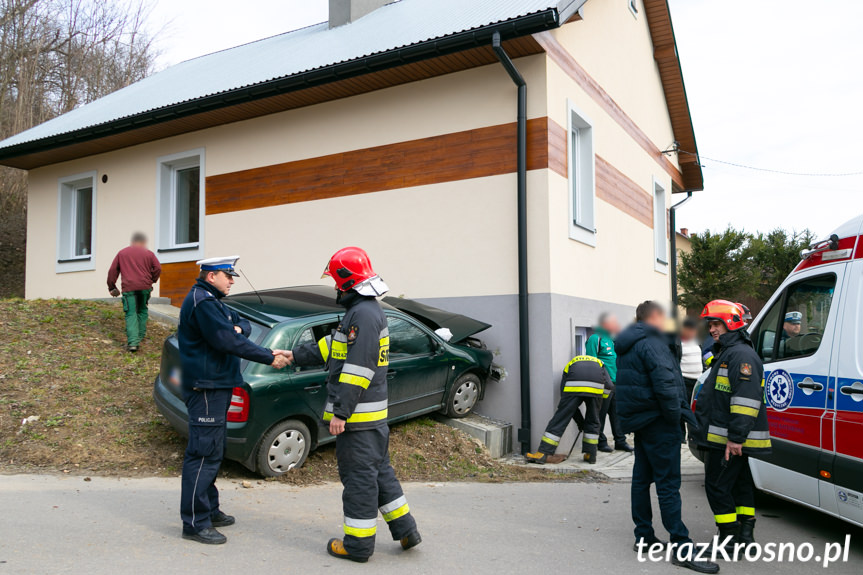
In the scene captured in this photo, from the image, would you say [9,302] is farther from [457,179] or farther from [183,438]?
[457,179]

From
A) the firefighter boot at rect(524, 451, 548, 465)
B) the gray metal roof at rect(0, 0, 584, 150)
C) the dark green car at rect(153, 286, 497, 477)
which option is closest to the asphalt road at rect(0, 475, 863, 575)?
the dark green car at rect(153, 286, 497, 477)

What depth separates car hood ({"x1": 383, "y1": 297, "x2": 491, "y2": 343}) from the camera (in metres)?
8.39

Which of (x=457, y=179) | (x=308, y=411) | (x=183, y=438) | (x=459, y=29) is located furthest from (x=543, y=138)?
(x=183, y=438)

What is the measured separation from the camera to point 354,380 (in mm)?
4133

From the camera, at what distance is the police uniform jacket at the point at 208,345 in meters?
4.54

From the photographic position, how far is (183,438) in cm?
690

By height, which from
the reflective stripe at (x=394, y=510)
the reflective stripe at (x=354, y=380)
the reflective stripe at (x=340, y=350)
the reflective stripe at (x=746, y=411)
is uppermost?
the reflective stripe at (x=340, y=350)

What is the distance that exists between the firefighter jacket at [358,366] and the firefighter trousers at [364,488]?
96mm

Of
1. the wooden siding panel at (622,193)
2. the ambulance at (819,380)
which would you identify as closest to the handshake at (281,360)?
the ambulance at (819,380)

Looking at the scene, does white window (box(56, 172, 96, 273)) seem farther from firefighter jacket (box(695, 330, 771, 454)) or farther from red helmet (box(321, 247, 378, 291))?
firefighter jacket (box(695, 330, 771, 454))

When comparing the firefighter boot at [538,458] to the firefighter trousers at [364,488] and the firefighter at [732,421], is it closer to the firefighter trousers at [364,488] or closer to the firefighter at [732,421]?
the firefighter at [732,421]

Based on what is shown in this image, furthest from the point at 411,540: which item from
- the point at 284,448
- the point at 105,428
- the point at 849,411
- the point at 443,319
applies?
the point at 443,319

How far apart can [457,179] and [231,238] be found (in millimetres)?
4391

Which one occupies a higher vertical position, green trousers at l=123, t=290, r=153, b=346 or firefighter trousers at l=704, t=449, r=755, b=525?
green trousers at l=123, t=290, r=153, b=346
